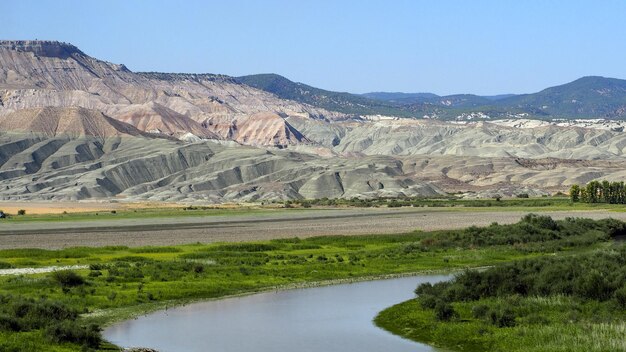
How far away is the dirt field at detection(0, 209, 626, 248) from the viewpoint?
85.2 m

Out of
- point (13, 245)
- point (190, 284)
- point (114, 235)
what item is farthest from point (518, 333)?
point (114, 235)

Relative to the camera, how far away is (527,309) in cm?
3962

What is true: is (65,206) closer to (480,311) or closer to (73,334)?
(480,311)

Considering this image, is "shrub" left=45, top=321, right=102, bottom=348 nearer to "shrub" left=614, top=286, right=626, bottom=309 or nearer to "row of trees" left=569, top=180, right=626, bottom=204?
"shrub" left=614, top=286, right=626, bottom=309

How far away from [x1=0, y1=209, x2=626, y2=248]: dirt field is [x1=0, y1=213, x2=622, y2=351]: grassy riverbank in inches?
337

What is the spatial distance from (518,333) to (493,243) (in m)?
44.1

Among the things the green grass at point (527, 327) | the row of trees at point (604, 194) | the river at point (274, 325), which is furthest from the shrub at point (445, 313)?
the row of trees at point (604, 194)

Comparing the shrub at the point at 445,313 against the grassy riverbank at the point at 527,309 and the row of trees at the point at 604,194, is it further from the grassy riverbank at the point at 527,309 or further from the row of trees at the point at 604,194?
the row of trees at the point at 604,194

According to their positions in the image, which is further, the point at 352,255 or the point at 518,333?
the point at 352,255

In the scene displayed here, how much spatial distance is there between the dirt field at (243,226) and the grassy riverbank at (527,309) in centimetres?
4233

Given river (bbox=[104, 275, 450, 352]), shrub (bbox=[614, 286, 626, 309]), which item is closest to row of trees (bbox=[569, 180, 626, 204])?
river (bbox=[104, 275, 450, 352])

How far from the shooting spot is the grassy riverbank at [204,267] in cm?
3484

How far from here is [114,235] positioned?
89.9m

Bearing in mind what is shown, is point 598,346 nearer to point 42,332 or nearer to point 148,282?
point 42,332
